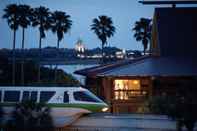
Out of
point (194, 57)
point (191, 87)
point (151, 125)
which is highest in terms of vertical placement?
point (194, 57)

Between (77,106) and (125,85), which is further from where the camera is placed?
(125,85)

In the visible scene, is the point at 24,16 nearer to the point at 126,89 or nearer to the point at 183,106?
the point at 126,89

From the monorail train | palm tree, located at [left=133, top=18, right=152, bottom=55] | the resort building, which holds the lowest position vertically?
the monorail train

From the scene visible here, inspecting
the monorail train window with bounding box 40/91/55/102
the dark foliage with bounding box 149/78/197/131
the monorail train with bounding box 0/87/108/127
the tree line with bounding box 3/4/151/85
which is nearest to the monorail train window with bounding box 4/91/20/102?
the monorail train with bounding box 0/87/108/127

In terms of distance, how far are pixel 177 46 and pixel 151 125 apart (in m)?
12.7

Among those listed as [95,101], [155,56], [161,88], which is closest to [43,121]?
[95,101]

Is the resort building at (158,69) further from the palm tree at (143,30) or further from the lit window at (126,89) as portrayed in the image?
the palm tree at (143,30)

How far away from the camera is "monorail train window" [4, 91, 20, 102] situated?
23.1 meters

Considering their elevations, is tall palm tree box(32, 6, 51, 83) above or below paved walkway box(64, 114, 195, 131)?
above

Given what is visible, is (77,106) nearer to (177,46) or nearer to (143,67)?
(143,67)

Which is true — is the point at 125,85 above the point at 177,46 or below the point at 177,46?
below

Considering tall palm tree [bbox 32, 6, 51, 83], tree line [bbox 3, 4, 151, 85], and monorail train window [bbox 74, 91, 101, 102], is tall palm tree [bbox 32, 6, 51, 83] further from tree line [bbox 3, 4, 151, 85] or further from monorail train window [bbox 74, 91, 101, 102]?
monorail train window [bbox 74, 91, 101, 102]

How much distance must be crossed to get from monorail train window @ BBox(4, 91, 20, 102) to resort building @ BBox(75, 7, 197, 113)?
302 inches

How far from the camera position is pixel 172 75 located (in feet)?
96.2
